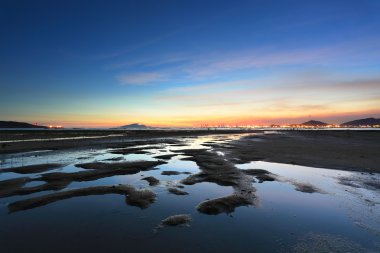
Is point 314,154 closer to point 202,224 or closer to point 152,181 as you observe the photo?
point 152,181

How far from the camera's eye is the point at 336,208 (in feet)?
31.7

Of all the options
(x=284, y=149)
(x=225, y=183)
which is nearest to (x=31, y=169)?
(x=225, y=183)

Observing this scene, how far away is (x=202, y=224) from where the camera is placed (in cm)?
792

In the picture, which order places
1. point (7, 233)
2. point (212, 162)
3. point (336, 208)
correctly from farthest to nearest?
1. point (212, 162)
2. point (336, 208)
3. point (7, 233)

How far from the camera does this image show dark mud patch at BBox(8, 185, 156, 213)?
9539mm

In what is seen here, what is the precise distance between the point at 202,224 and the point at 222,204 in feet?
6.75

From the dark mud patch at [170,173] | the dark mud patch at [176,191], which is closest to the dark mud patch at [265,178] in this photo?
the dark mud patch at [170,173]

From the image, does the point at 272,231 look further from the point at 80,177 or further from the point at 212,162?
the point at 212,162

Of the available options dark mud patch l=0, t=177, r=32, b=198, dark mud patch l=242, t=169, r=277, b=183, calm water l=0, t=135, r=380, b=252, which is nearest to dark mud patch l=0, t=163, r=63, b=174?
dark mud patch l=0, t=177, r=32, b=198

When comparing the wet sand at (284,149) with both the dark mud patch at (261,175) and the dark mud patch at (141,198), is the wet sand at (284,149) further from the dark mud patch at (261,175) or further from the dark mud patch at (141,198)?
the dark mud patch at (141,198)

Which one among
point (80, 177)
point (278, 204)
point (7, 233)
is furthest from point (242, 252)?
point (80, 177)

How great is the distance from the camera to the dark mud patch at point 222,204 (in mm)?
9203

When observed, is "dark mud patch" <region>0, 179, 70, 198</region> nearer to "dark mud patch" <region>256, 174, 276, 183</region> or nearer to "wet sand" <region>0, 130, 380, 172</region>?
"dark mud patch" <region>256, 174, 276, 183</region>

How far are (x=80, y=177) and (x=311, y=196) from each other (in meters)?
12.3
